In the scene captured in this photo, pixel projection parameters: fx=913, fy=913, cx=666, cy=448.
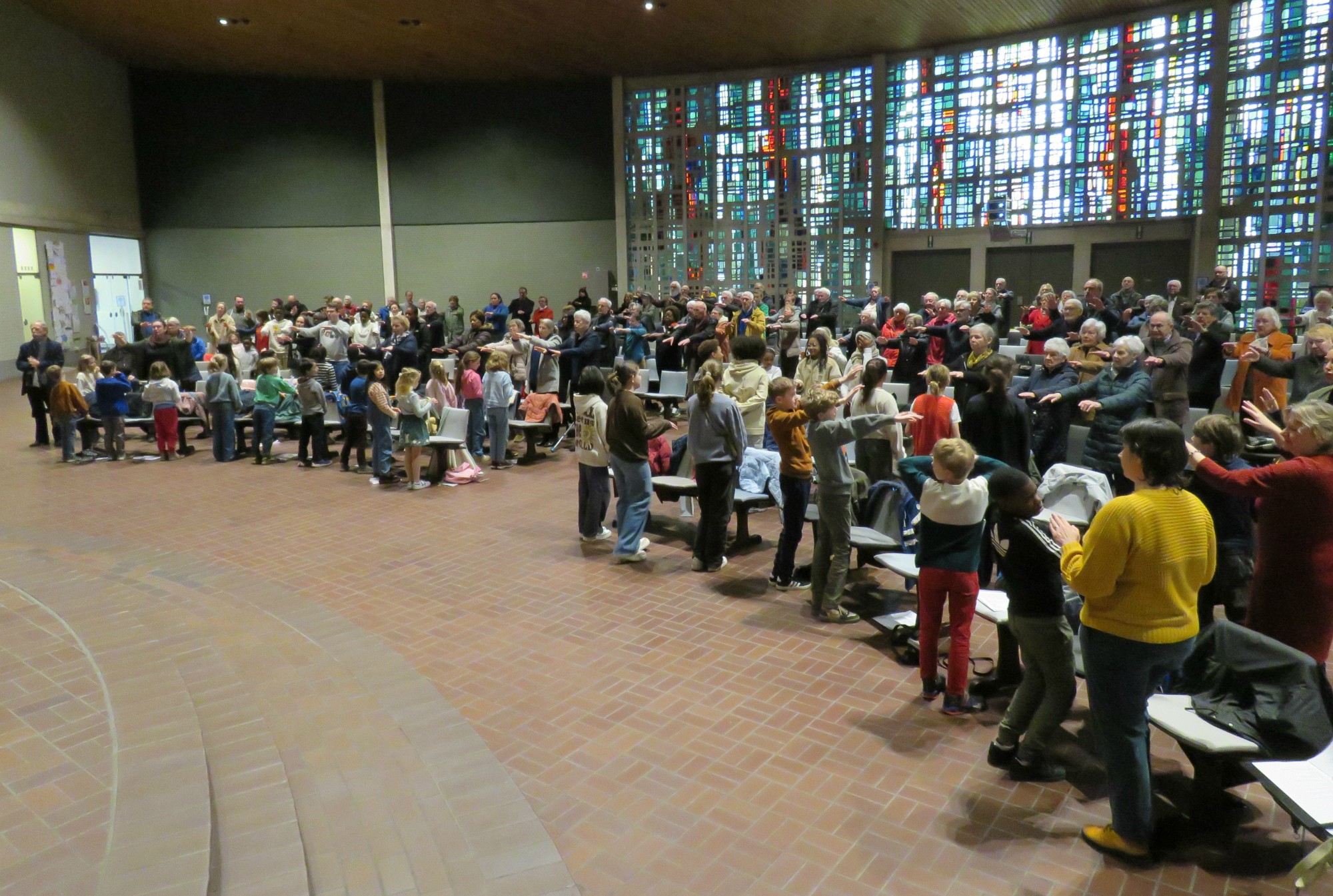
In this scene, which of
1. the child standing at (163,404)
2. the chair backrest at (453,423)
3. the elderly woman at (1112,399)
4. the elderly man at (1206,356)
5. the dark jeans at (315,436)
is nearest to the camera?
the elderly woman at (1112,399)

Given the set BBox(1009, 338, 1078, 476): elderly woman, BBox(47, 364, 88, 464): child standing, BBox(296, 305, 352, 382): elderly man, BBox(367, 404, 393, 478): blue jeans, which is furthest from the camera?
BBox(296, 305, 352, 382): elderly man

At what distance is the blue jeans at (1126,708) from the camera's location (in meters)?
3.41

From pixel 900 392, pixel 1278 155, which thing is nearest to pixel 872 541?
pixel 900 392

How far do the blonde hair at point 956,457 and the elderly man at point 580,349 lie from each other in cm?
834

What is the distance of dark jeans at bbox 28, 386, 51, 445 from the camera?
1351cm

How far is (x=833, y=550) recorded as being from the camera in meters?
6.25

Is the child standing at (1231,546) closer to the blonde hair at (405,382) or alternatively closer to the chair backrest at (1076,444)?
the chair backrest at (1076,444)

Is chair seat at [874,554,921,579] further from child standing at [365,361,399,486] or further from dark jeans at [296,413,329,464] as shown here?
dark jeans at [296,413,329,464]

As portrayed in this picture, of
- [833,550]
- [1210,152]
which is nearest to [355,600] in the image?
[833,550]

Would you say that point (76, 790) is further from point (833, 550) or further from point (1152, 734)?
point (1152, 734)

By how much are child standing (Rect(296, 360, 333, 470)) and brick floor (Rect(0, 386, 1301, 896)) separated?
2.95m

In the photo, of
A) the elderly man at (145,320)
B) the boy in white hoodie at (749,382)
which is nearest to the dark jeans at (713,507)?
the boy in white hoodie at (749,382)

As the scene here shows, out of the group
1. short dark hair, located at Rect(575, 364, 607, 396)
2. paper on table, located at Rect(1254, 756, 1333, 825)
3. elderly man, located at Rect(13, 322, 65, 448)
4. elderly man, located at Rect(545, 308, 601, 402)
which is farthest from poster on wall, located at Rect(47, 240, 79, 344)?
paper on table, located at Rect(1254, 756, 1333, 825)

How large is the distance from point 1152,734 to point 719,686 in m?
2.25
